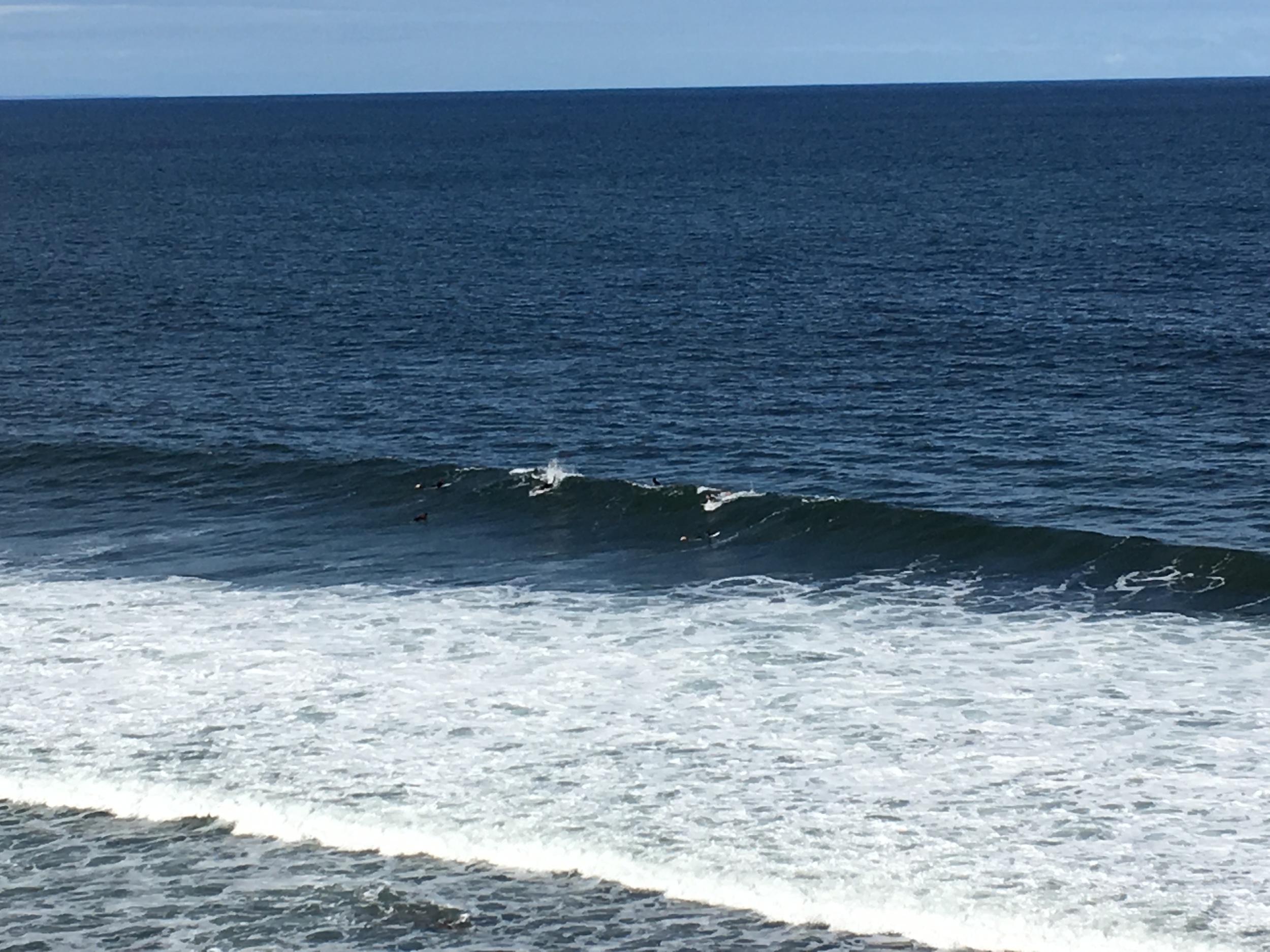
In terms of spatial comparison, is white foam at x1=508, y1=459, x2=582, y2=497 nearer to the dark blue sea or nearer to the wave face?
the wave face

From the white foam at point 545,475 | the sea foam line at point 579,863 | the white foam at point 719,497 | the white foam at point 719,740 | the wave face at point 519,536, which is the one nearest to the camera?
the sea foam line at point 579,863

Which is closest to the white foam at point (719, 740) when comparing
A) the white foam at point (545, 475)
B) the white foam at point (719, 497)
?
the white foam at point (719, 497)

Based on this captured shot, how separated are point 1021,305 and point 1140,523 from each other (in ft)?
118

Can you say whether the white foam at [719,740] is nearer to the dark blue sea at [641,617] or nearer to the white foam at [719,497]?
the dark blue sea at [641,617]

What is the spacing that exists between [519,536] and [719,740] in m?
16.4

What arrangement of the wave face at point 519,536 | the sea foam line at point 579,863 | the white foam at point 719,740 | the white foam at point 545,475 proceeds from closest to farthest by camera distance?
the sea foam line at point 579,863 < the white foam at point 719,740 < the wave face at point 519,536 < the white foam at point 545,475

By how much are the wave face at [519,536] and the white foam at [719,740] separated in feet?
6.13

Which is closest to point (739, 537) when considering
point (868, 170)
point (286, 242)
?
point (286, 242)

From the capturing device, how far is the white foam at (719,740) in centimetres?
2672

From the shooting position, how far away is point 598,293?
87.1 m

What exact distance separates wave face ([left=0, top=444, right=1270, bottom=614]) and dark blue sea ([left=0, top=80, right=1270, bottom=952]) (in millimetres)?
184

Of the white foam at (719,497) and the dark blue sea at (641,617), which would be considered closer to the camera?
the dark blue sea at (641,617)

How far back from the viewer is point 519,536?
47.5 m

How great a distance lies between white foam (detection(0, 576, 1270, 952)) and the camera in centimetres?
2672
